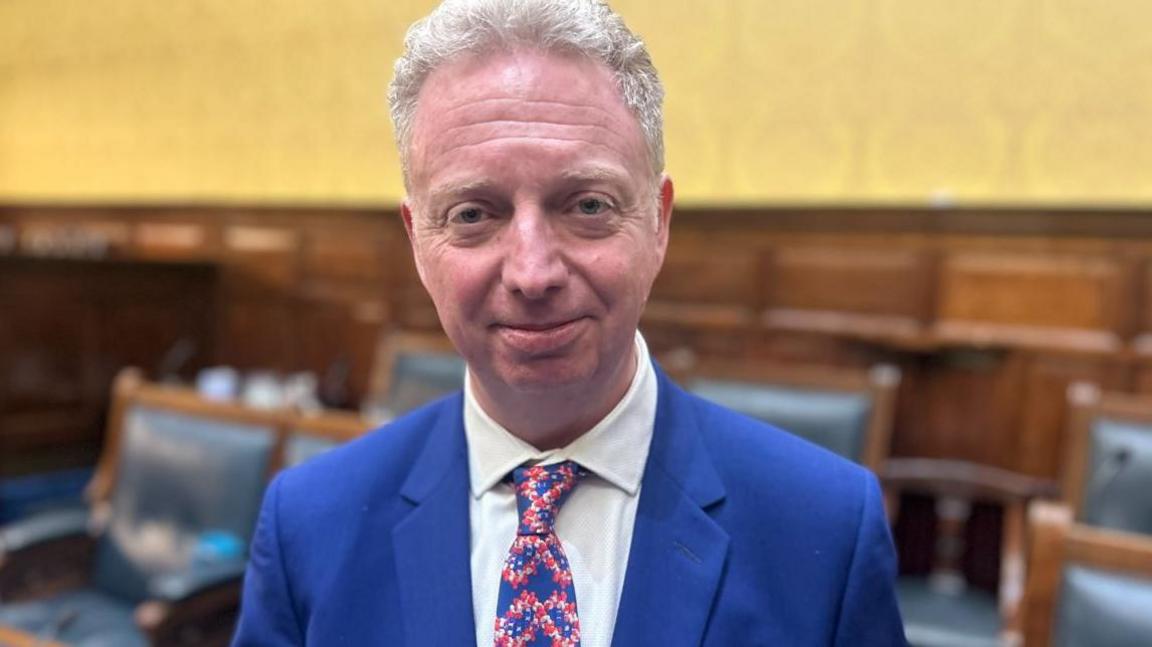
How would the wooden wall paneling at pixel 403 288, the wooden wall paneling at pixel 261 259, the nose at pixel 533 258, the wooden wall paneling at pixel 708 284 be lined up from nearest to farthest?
the nose at pixel 533 258
the wooden wall paneling at pixel 708 284
the wooden wall paneling at pixel 403 288
the wooden wall paneling at pixel 261 259

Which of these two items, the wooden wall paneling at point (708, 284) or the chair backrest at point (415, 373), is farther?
the wooden wall paneling at point (708, 284)

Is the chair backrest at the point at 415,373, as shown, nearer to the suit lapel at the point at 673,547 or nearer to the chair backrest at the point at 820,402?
the chair backrest at the point at 820,402

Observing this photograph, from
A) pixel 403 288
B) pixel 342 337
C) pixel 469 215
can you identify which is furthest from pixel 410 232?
pixel 342 337

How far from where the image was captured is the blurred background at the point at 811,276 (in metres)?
1.70

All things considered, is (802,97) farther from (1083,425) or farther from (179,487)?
(179,487)

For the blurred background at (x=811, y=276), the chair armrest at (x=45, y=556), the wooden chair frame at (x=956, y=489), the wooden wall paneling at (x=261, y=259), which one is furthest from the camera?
the wooden wall paneling at (x=261, y=259)

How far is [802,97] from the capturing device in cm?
209

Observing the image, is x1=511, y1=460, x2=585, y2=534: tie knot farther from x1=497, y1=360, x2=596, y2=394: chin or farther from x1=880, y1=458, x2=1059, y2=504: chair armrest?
x1=880, y1=458, x2=1059, y2=504: chair armrest

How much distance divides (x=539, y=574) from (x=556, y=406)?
0.36ft

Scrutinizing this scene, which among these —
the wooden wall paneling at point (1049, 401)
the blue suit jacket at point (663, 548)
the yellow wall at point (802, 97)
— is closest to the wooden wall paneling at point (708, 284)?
the yellow wall at point (802, 97)

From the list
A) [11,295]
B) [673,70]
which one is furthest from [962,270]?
[11,295]

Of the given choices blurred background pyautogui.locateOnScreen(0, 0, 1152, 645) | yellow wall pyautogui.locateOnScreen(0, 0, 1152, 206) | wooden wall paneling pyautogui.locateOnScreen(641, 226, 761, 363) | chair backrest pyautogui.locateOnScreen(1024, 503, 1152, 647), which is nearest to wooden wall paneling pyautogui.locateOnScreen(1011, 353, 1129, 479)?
blurred background pyautogui.locateOnScreen(0, 0, 1152, 645)

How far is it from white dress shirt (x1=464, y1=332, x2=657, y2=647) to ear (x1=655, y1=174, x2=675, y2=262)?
0.10m

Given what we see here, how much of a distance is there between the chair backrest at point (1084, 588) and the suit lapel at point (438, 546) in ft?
2.19
